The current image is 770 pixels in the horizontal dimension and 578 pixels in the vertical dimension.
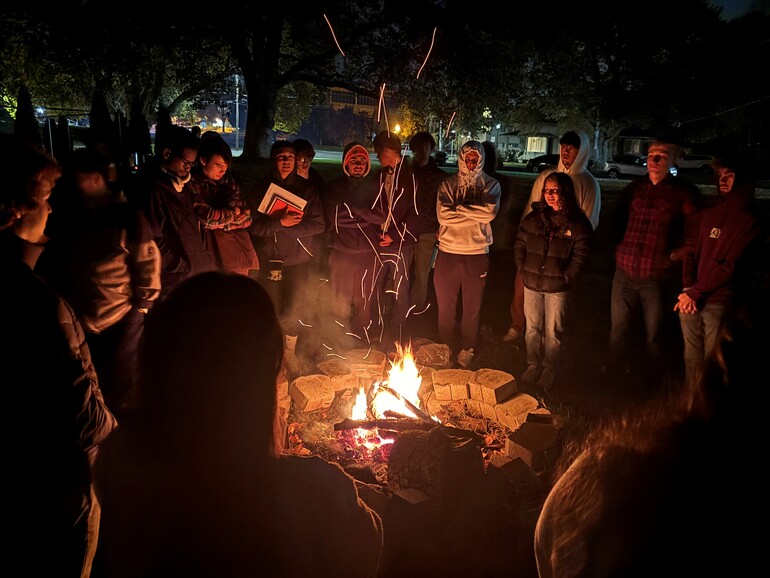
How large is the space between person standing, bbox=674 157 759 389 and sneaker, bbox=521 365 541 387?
143 cm

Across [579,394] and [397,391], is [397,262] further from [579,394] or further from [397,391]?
[579,394]

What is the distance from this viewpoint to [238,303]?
1.40 metres

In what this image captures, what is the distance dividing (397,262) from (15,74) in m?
21.9

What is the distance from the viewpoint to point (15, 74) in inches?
824

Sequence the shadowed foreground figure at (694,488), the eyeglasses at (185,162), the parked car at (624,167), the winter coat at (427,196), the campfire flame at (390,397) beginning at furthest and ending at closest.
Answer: the parked car at (624,167) → the winter coat at (427,196) → the eyeglasses at (185,162) → the campfire flame at (390,397) → the shadowed foreground figure at (694,488)

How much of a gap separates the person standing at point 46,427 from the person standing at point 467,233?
4.23 metres

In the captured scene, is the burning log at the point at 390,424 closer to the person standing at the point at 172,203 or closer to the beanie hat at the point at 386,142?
the person standing at the point at 172,203

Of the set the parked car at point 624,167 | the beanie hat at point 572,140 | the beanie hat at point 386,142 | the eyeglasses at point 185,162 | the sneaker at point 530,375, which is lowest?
the sneaker at point 530,375

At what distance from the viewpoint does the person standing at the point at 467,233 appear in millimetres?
6078

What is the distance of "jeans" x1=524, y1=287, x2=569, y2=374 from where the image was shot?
5.50 metres

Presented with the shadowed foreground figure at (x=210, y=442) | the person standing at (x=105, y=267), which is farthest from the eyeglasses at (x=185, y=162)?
the shadowed foreground figure at (x=210, y=442)

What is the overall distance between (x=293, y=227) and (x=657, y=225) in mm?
3763

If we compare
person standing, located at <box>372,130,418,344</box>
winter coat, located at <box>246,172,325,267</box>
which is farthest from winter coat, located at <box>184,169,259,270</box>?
person standing, located at <box>372,130,418,344</box>

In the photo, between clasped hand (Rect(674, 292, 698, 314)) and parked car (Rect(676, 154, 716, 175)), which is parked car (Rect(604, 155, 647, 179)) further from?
clasped hand (Rect(674, 292, 698, 314))
